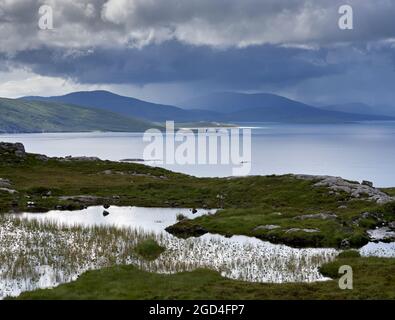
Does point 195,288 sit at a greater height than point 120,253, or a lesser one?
greater

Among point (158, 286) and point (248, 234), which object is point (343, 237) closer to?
point (248, 234)

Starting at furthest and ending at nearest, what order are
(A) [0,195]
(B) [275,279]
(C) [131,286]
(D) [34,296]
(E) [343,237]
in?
1. (A) [0,195]
2. (E) [343,237]
3. (B) [275,279]
4. (C) [131,286]
5. (D) [34,296]

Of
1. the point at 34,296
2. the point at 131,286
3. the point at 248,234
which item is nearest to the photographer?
the point at 34,296

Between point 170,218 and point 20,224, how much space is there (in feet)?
74.4

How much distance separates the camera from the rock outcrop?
259 ft

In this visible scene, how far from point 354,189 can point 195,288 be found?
5672cm

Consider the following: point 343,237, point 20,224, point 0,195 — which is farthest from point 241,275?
point 0,195

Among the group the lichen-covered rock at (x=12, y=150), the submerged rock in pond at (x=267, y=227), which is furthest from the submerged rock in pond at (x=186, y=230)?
the lichen-covered rock at (x=12, y=150)

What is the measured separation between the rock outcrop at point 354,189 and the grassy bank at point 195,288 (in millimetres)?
40569

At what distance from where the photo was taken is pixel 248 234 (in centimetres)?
6600

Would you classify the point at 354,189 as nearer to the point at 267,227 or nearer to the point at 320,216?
the point at 320,216

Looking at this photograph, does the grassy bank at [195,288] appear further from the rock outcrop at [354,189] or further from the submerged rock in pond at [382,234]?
the rock outcrop at [354,189]

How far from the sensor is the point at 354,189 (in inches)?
3337

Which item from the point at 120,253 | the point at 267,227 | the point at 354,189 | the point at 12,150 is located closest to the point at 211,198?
the point at 354,189
